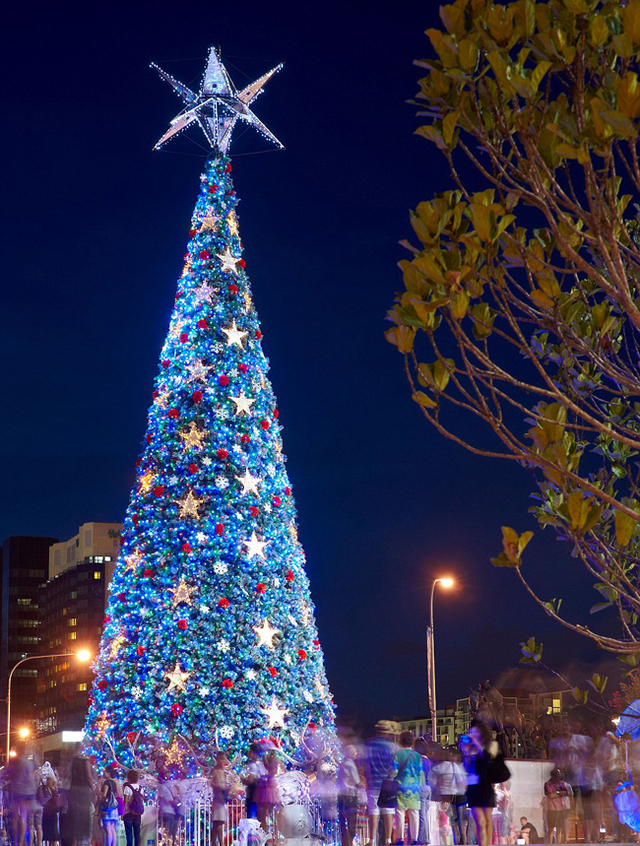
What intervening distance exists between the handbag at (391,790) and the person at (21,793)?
5.15 metres

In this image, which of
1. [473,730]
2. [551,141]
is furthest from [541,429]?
[473,730]

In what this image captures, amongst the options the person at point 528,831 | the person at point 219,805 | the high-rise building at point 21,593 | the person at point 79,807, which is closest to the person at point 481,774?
the person at point 219,805

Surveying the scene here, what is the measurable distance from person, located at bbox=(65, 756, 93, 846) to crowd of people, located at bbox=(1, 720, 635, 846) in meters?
0.01

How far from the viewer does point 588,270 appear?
430 centimetres

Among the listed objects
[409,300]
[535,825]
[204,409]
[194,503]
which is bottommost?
[535,825]

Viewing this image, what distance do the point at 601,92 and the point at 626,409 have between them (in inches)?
90.6

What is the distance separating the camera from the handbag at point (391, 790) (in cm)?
1423

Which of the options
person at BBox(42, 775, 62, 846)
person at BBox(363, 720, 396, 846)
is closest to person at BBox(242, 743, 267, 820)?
person at BBox(363, 720, 396, 846)

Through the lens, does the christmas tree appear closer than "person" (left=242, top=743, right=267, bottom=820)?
No

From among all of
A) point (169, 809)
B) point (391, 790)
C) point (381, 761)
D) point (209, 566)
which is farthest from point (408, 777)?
point (209, 566)

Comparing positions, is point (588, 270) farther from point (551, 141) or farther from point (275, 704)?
point (275, 704)

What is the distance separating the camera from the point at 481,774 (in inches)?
464

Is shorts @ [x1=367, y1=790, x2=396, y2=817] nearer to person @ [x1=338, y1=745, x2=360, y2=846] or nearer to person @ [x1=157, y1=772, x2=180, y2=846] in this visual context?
person @ [x1=338, y1=745, x2=360, y2=846]

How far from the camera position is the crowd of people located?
14.9 m
